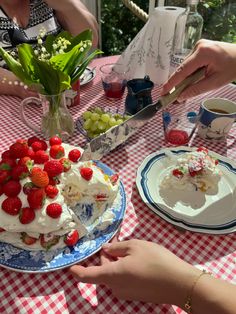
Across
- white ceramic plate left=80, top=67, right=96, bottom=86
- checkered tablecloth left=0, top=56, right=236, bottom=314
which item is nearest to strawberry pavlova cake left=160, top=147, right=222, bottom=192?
checkered tablecloth left=0, top=56, right=236, bottom=314

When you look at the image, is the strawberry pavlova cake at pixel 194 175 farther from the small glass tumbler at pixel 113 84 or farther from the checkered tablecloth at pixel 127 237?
the small glass tumbler at pixel 113 84

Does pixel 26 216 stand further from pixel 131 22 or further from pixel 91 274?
pixel 131 22

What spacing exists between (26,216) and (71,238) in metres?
0.11

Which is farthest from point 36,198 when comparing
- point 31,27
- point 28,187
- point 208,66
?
point 31,27

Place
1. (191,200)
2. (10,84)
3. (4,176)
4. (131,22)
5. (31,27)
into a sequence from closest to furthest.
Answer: (4,176) < (191,200) < (10,84) < (31,27) < (131,22)

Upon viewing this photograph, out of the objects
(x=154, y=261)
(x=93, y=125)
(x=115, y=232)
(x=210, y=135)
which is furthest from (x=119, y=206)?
(x=210, y=135)

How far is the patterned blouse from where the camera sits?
1.45 m

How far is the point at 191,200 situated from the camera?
2.67ft

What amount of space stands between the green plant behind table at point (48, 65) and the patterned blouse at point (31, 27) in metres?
0.60

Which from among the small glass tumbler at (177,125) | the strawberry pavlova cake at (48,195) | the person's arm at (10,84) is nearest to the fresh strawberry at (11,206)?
the strawberry pavlova cake at (48,195)

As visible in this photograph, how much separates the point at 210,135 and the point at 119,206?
473 mm

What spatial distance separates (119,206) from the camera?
0.77 metres

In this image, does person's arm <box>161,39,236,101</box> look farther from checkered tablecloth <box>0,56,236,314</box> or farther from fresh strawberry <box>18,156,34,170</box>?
fresh strawberry <box>18,156,34,170</box>

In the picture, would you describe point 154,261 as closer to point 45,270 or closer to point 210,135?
point 45,270
